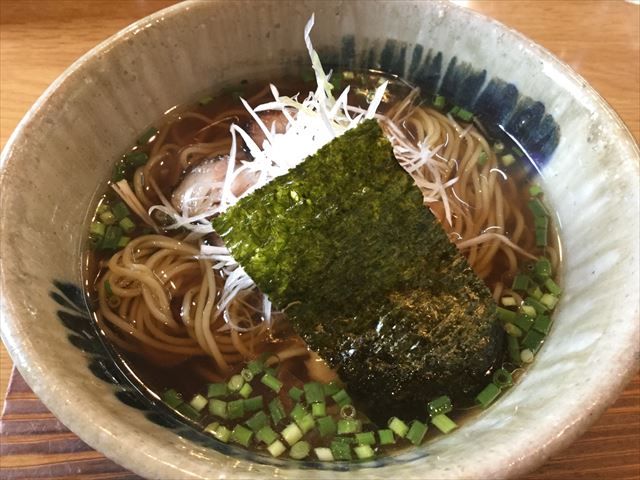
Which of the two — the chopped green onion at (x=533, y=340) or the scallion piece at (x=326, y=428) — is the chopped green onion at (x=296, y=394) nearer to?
the scallion piece at (x=326, y=428)

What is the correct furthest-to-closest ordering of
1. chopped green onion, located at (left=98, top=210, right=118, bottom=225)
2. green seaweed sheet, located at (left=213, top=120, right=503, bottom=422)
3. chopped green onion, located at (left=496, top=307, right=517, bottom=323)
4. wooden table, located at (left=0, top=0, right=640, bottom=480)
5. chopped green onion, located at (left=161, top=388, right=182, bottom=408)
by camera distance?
wooden table, located at (left=0, top=0, right=640, bottom=480) → chopped green onion, located at (left=98, top=210, right=118, bottom=225) → chopped green onion, located at (left=496, top=307, right=517, bottom=323) → chopped green onion, located at (left=161, top=388, right=182, bottom=408) → green seaweed sheet, located at (left=213, top=120, right=503, bottom=422)

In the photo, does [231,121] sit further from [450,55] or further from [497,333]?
[497,333]

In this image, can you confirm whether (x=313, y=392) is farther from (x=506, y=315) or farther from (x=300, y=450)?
(x=506, y=315)

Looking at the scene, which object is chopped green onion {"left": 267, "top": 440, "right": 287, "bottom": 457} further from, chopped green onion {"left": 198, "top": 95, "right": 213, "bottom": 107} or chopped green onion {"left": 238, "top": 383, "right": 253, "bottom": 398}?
chopped green onion {"left": 198, "top": 95, "right": 213, "bottom": 107}

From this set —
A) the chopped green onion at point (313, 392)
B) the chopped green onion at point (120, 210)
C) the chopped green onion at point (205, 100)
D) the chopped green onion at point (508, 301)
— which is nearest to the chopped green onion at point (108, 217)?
the chopped green onion at point (120, 210)

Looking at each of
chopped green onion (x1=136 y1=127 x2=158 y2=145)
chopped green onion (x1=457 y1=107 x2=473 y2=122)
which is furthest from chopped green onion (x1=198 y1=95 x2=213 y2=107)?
chopped green onion (x1=457 y1=107 x2=473 y2=122)

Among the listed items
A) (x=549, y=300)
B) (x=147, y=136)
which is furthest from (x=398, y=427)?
(x=147, y=136)
